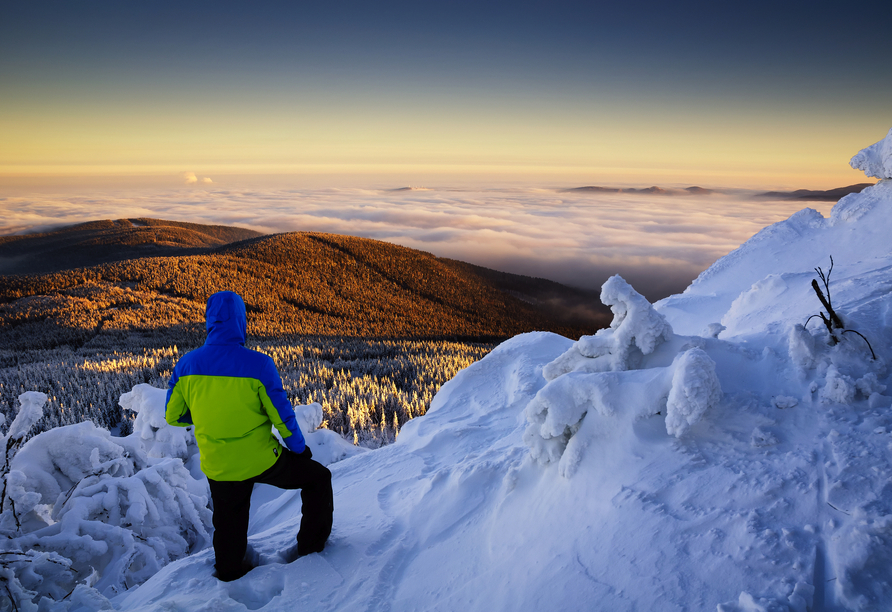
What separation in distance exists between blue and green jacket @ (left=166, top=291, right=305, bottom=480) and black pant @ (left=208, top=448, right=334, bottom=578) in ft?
0.42

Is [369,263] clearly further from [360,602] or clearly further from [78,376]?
[360,602]

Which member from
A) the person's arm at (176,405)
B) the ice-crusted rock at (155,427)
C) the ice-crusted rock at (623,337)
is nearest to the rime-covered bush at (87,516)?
the ice-crusted rock at (155,427)

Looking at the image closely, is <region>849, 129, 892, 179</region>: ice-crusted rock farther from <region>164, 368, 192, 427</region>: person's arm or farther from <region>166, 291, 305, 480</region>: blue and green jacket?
<region>164, 368, 192, 427</region>: person's arm

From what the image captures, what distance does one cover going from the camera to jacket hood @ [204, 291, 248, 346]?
3.48 meters

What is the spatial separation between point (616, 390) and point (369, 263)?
57360 millimetres

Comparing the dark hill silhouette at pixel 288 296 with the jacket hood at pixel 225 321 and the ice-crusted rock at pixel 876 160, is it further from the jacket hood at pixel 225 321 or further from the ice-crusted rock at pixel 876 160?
the ice-crusted rock at pixel 876 160

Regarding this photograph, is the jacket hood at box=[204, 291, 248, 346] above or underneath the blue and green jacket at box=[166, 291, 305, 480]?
above

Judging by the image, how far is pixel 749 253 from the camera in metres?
9.34

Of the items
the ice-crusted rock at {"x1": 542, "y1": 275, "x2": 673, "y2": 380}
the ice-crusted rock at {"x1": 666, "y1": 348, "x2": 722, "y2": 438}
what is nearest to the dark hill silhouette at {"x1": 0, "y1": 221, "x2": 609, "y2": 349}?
the ice-crusted rock at {"x1": 542, "y1": 275, "x2": 673, "y2": 380}

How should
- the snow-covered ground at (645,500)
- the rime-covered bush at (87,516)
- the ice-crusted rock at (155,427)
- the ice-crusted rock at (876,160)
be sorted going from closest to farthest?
the snow-covered ground at (645,500)
the rime-covered bush at (87,516)
the ice-crusted rock at (155,427)
the ice-crusted rock at (876,160)

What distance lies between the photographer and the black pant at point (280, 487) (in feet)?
11.7

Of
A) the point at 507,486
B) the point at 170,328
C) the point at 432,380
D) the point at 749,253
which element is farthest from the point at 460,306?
the point at 507,486

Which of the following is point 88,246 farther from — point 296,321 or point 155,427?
point 155,427

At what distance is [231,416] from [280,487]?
80cm
